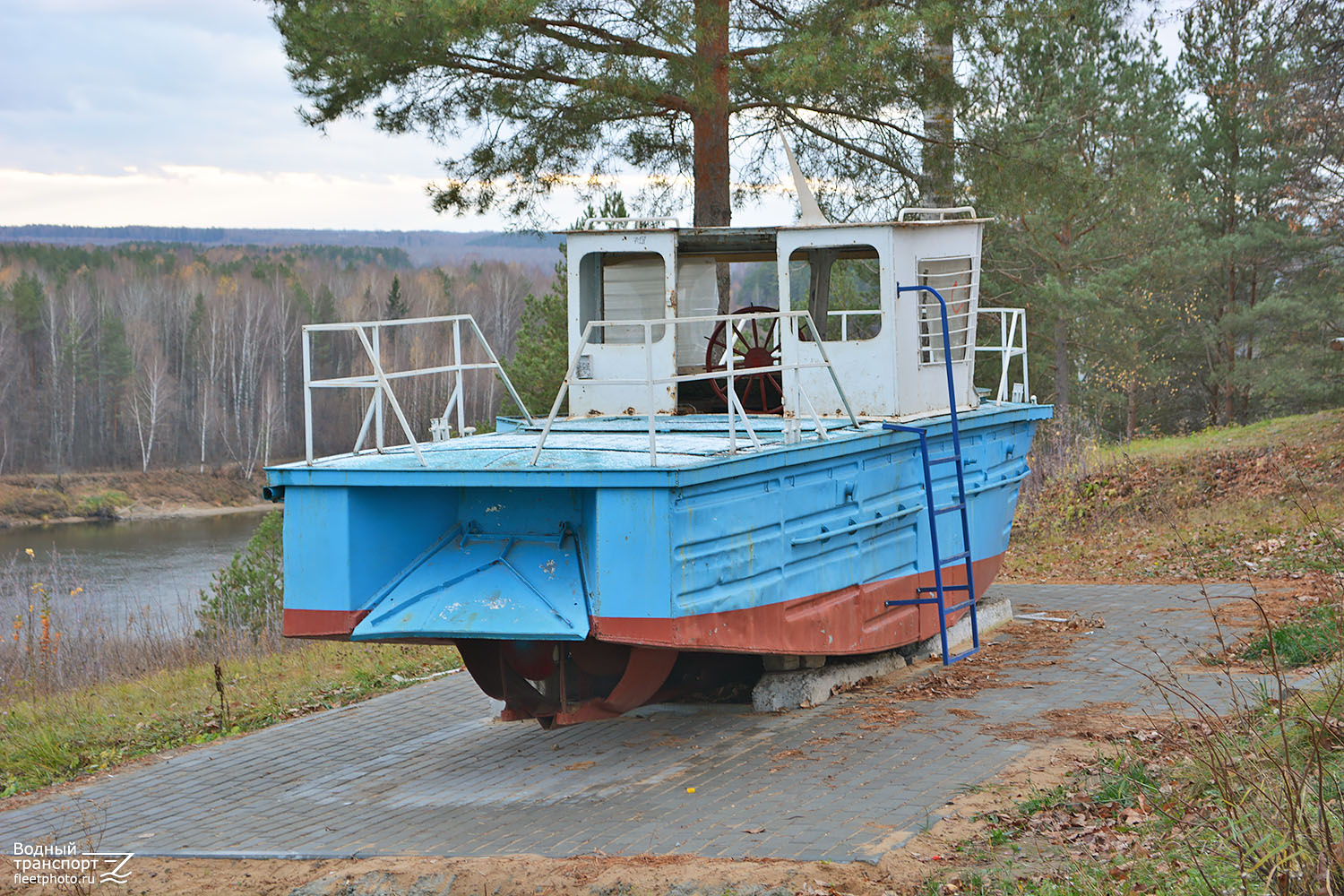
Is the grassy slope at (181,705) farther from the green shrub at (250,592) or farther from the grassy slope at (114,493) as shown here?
the grassy slope at (114,493)

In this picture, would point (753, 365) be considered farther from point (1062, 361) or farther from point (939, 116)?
point (1062, 361)

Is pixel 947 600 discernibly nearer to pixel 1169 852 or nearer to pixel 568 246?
pixel 568 246

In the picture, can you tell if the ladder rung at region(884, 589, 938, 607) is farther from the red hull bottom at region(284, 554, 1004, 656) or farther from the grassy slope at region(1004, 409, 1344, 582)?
the grassy slope at region(1004, 409, 1344, 582)

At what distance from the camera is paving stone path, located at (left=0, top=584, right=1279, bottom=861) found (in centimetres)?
639

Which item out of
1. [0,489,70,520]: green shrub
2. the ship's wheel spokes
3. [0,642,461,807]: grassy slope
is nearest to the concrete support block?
the ship's wheel spokes

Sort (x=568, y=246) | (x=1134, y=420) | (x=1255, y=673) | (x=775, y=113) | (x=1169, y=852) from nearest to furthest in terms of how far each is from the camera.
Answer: (x=1169, y=852) → (x=1255, y=673) → (x=568, y=246) → (x=775, y=113) → (x=1134, y=420)

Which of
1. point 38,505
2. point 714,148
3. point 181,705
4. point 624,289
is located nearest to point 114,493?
point 38,505

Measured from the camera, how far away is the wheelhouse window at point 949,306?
10.2 meters

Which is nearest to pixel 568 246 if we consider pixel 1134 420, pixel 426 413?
pixel 1134 420

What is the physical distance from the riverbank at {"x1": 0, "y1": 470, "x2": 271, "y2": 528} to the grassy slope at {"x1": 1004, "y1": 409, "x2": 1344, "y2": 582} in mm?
38646

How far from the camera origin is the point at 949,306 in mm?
10477

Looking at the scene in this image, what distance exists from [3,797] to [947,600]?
24.1 ft

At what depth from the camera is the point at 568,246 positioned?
33.6 feet

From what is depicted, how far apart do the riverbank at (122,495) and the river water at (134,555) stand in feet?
3.60
